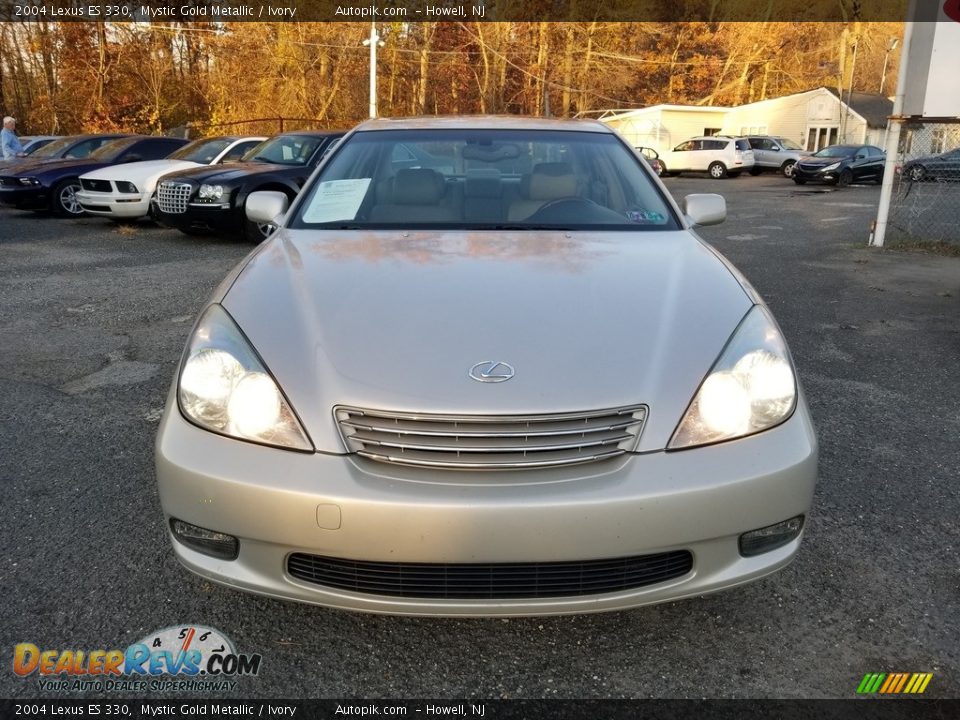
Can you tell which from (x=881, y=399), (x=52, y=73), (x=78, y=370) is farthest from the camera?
(x=52, y=73)

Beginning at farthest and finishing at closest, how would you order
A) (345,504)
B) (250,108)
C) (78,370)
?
(250,108), (78,370), (345,504)

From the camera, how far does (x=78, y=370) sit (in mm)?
4371

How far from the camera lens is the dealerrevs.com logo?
1924mm

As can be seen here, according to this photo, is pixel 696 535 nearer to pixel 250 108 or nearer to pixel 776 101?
pixel 250 108

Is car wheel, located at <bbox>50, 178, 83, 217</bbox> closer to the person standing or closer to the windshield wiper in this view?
the person standing

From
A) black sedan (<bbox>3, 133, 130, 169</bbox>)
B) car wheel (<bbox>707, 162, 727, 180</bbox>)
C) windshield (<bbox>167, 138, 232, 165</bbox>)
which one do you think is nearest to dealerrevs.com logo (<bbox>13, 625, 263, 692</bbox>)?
windshield (<bbox>167, 138, 232, 165</bbox>)

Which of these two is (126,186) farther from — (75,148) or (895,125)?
(895,125)

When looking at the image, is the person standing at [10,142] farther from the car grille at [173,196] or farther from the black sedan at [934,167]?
the black sedan at [934,167]

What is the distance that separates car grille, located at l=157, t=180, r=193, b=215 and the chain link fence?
8918 millimetres

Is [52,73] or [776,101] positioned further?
[776,101]

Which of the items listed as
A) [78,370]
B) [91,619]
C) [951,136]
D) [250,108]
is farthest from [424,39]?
[91,619]

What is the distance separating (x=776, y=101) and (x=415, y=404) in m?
41.8

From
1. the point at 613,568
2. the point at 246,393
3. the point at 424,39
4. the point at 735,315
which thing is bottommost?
the point at 613,568

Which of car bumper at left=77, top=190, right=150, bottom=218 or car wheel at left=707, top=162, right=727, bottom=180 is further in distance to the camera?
car wheel at left=707, top=162, right=727, bottom=180
